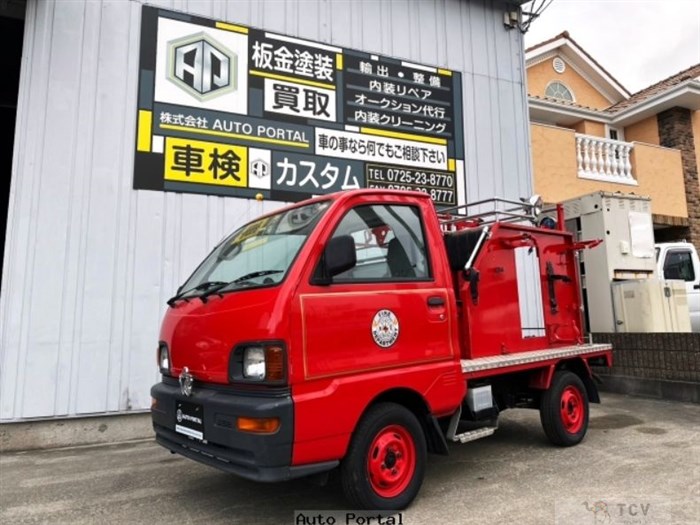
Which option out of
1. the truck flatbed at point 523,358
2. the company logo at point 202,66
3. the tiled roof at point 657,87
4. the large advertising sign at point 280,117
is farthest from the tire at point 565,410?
the tiled roof at point 657,87

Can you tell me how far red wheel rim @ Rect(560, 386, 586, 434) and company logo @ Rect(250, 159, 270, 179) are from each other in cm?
439

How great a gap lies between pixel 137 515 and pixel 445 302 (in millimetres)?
2680

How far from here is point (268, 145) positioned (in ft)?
22.9

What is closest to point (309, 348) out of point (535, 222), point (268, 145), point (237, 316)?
point (237, 316)

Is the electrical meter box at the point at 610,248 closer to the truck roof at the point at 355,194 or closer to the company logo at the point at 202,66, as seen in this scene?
the truck roof at the point at 355,194

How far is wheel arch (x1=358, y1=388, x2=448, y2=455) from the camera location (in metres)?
3.65

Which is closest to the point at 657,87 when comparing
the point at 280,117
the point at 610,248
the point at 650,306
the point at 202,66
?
the point at 610,248

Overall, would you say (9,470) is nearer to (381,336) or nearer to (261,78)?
(381,336)

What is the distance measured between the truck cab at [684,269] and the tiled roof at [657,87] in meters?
5.86

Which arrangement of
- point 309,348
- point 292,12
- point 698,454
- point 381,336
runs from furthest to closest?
1. point 292,12
2. point 698,454
3. point 381,336
4. point 309,348

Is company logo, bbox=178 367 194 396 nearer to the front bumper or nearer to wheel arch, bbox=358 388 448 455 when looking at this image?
the front bumper

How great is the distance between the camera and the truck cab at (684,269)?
9680mm

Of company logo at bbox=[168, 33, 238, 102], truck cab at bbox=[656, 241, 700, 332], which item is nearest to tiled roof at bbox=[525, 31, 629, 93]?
truck cab at bbox=[656, 241, 700, 332]

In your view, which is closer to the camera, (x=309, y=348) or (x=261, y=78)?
(x=309, y=348)
